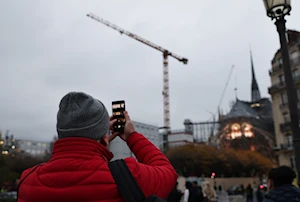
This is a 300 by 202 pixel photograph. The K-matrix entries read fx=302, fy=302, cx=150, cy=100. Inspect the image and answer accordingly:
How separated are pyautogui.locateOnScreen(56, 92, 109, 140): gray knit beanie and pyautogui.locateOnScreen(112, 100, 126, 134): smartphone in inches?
5.8

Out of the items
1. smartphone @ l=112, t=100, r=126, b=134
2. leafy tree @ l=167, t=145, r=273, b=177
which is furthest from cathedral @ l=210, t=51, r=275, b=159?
smartphone @ l=112, t=100, r=126, b=134

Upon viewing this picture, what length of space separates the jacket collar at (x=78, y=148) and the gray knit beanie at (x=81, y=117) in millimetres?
38

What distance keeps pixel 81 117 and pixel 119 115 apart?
317mm

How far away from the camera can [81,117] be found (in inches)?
62.3

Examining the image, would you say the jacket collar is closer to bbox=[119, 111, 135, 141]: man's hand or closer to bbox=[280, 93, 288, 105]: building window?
bbox=[119, 111, 135, 141]: man's hand

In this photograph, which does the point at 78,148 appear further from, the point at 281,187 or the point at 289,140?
the point at 289,140

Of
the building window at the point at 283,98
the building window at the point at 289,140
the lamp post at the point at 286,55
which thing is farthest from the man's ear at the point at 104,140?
the building window at the point at 283,98

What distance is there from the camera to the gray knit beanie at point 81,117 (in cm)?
158

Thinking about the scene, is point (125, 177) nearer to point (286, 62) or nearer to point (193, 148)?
point (286, 62)

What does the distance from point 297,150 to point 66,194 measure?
4385 millimetres

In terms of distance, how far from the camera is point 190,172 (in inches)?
1797

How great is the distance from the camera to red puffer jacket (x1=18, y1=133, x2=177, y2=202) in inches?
56.0

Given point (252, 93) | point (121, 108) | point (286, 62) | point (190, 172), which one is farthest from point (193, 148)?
point (252, 93)

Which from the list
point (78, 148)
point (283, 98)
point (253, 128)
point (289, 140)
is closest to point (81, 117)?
point (78, 148)
